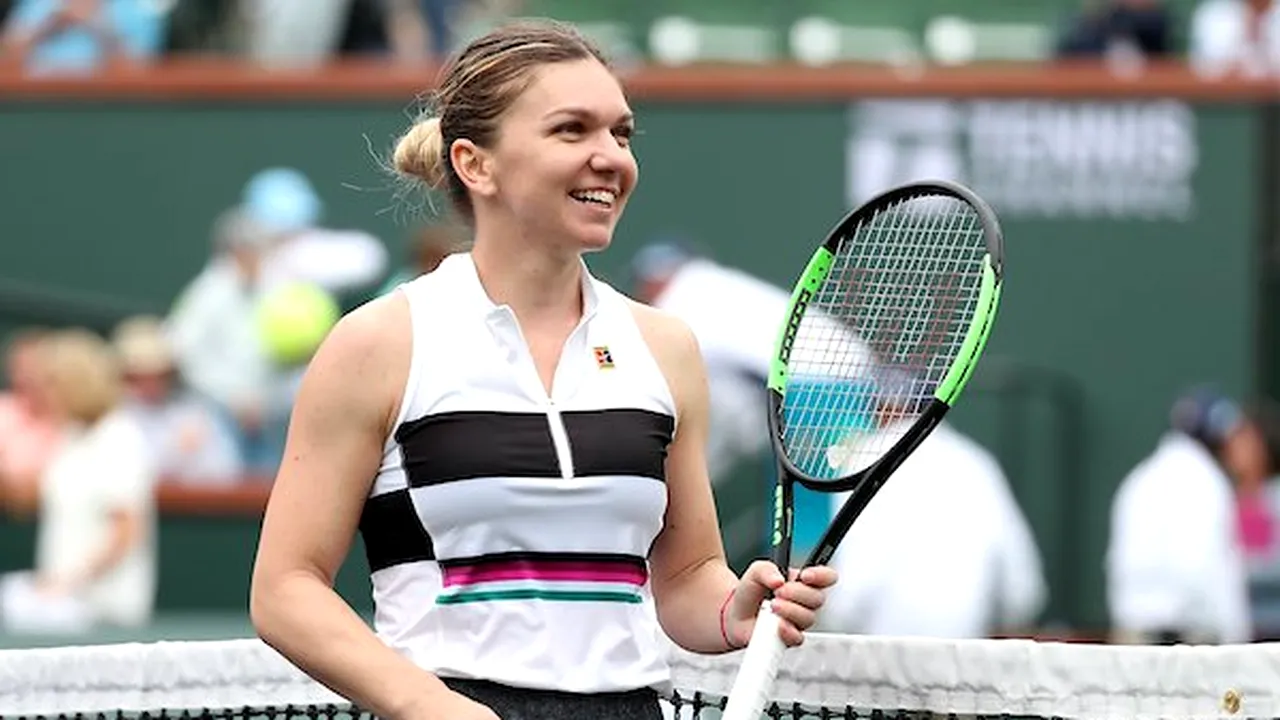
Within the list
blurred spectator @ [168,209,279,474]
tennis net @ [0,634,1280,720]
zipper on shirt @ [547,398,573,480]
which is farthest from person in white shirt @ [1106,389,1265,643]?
zipper on shirt @ [547,398,573,480]

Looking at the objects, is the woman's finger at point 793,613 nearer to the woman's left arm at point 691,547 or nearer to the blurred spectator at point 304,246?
the woman's left arm at point 691,547

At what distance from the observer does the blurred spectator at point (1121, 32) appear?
12.4 meters

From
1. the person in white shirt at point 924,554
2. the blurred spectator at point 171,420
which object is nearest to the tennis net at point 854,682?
the person in white shirt at point 924,554

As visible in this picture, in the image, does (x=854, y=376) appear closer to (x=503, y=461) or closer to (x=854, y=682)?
(x=854, y=682)

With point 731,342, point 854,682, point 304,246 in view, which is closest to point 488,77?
point 854,682

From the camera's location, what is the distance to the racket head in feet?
12.8

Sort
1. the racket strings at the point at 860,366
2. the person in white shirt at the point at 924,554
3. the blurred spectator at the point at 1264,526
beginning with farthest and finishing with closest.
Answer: the blurred spectator at the point at 1264,526
the person in white shirt at the point at 924,554
the racket strings at the point at 860,366

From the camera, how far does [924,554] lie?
10.1 metres

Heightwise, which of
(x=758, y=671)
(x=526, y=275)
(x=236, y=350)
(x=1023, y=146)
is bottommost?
(x=758, y=671)

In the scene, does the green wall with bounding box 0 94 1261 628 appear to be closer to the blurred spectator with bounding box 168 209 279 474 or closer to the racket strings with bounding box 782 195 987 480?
the blurred spectator with bounding box 168 209 279 474

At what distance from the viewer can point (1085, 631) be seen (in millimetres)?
11797

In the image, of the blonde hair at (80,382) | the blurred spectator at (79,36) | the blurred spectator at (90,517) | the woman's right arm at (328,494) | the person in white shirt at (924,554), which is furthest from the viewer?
the blurred spectator at (79,36)

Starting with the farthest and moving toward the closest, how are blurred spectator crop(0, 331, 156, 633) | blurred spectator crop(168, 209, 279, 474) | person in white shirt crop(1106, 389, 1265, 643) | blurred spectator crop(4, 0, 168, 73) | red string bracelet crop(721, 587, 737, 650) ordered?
blurred spectator crop(4, 0, 168, 73), blurred spectator crop(168, 209, 279, 474), person in white shirt crop(1106, 389, 1265, 643), blurred spectator crop(0, 331, 156, 633), red string bracelet crop(721, 587, 737, 650)

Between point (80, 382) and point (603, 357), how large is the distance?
7.28 m
